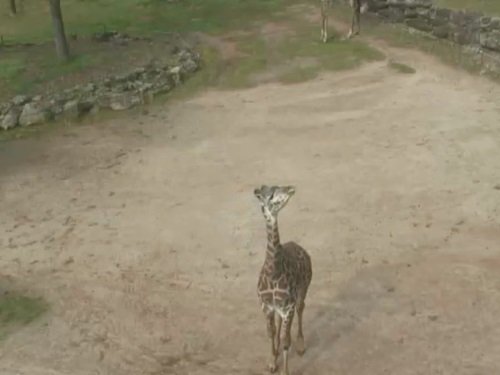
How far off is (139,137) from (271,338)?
36.8ft

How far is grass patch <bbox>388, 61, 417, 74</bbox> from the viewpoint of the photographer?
77.7 ft

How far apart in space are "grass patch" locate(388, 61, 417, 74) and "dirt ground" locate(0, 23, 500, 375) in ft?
2.46

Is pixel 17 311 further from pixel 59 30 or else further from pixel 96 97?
pixel 59 30

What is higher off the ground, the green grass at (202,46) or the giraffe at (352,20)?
the giraffe at (352,20)

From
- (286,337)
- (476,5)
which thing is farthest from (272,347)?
(476,5)

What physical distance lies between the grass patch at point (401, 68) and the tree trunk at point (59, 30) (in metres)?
11.8

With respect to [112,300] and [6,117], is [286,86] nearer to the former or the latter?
[6,117]

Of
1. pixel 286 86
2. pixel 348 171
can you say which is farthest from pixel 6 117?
pixel 348 171

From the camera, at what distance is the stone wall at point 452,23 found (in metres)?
23.4

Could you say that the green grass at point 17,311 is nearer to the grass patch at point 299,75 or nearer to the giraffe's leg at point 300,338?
the giraffe's leg at point 300,338

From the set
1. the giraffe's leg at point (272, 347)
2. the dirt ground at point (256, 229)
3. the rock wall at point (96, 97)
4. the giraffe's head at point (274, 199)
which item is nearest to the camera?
the giraffe's head at point (274, 199)

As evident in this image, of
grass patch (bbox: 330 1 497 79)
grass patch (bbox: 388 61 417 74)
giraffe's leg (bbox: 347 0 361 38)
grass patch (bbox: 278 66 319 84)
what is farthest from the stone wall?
grass patch (bbox: 278 66 319 84)

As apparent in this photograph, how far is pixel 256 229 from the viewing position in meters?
14.7

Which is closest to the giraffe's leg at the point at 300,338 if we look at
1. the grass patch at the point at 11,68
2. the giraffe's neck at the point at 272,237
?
the giraffe's neck at the point at 272,237
